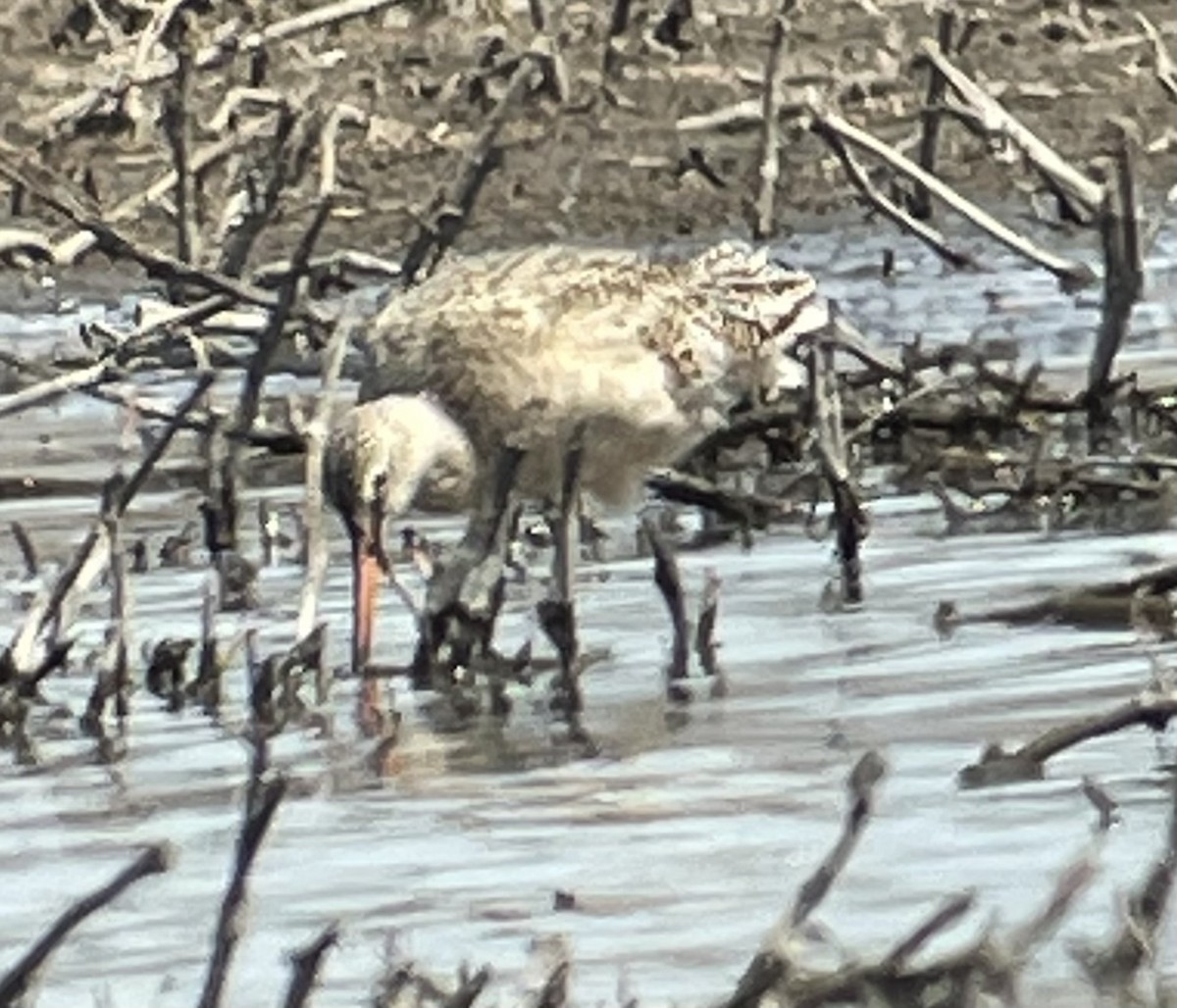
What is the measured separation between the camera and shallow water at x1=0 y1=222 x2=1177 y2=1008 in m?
5.75

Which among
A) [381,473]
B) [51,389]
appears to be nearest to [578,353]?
[381,473]

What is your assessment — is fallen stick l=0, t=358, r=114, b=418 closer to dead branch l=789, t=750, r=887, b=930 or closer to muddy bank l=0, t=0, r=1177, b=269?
dead branch l=789, t=750, r=887, b=930

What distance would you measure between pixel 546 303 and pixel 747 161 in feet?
21.8

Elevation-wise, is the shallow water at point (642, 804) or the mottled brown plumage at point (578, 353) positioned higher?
the mottled brown plumage at point (578, 353)

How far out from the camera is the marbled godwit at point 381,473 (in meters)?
8.16

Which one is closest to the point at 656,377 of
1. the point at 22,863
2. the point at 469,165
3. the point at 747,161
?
the point at 469,165

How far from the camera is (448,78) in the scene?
53.5 feet

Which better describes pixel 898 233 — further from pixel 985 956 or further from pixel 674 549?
pixel 985 956

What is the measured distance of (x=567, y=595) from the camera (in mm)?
8266

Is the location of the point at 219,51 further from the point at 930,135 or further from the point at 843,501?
the point at 843,501

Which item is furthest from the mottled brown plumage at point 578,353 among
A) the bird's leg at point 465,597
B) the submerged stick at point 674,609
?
the submerged stick at point 674,609

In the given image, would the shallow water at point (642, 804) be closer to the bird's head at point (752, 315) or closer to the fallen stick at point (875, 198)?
the bird's head at point (752, 315)

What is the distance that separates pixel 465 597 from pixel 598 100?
807 centimetres

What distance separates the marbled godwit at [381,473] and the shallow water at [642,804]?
0.56 feet
